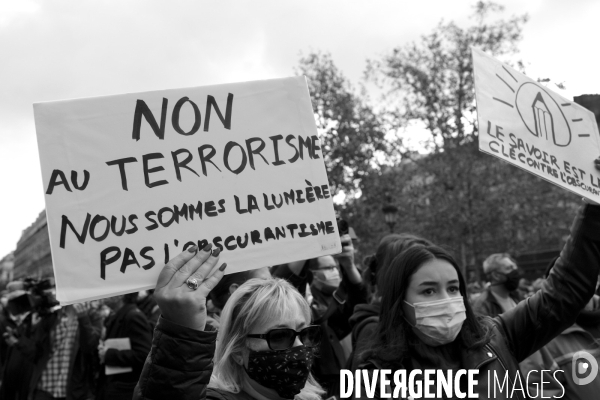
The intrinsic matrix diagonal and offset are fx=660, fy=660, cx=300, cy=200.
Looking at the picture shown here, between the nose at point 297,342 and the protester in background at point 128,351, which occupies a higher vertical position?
the nose at point 297,342

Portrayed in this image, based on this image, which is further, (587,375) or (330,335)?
(330,335)

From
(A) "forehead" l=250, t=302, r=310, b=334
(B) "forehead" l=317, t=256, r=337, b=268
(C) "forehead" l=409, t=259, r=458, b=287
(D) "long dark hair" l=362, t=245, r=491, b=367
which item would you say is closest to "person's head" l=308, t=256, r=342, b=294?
(B) "forehead" l=317, t=256, r=337, b=268

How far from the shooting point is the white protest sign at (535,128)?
9.34 feet

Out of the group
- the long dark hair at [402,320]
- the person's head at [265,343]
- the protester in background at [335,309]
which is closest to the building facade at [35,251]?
the protester in background at [335,309]

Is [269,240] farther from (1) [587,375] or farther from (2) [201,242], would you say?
(1) [587,375]

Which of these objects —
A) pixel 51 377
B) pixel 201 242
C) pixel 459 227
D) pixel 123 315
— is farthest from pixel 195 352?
pixel 459 227

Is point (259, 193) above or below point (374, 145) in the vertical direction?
below

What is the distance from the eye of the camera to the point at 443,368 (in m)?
2.74

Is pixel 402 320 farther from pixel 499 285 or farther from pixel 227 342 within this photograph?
pixel 499 285

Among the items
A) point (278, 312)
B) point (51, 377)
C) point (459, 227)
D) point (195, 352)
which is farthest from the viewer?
point (459, 227)

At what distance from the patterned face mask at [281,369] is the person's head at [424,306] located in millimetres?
463

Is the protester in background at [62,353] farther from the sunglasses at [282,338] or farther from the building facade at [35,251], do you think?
the building facade at [35,251]

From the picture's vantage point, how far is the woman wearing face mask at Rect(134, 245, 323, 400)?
1911mm

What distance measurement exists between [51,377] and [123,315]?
1602mm
